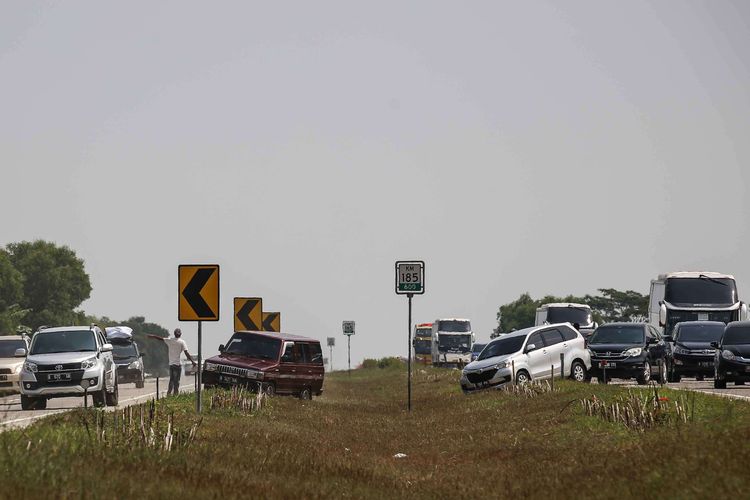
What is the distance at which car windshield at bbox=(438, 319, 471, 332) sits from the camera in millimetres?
84500

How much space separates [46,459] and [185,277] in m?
10.9

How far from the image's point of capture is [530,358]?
35.0 m

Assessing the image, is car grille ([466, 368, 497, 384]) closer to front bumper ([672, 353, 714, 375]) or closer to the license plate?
front bumper ([672, 353, 714, 375])

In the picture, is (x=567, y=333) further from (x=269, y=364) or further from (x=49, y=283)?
(x=49, y=283)

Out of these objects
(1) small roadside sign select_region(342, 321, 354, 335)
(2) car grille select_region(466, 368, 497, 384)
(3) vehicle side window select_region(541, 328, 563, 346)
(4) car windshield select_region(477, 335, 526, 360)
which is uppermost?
(1) small roadside sign select_region(342, 321, 354, 335)

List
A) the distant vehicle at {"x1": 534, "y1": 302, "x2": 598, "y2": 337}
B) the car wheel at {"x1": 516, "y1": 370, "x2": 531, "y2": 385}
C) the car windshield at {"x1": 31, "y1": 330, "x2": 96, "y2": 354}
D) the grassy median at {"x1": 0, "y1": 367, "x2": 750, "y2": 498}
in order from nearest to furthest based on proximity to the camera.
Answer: the grassy median at {"x1": 0, "y1": 367, "x2": 750, "y2": 498} → the car windshield at {"x1": 31, "y1": 330, "x2": 96, "y2": 354} → the car wheel at {"x1": 516, "y1": 370, "x2": 531, "y2": 385} → the distant vehicle at {"x1": 534, "y1": 302, "x2": 598, "y2": 337}

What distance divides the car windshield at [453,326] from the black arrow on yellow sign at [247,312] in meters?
44.2

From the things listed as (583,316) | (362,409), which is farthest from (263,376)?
(583,316)

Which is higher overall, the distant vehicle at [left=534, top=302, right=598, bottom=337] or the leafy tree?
the leafy tree

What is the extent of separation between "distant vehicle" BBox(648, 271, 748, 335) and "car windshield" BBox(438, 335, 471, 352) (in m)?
37.5

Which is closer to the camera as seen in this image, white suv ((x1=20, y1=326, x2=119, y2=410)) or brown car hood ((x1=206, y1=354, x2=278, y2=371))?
white suv ((x1=20, y1=326, x2=119, y2=410))

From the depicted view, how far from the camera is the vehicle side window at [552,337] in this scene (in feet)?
117

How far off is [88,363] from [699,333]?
1955cm

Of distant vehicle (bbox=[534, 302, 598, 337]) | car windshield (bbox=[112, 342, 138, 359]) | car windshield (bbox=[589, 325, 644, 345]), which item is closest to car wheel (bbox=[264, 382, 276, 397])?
car windshield (bbox=[589, 325, 644, 345])
